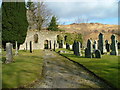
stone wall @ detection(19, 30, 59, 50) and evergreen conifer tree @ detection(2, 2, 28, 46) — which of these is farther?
stone wall @ detection(19, 30, 59, 50)

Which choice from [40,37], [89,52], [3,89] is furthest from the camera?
[40,37]

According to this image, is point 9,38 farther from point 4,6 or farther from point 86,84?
point 86,84

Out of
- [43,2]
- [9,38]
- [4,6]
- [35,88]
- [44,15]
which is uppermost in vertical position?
[43,2]

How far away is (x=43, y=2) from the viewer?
41094 mm

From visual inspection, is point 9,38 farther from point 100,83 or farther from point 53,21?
point 53,21

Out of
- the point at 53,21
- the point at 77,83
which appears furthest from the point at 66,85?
the point at 53,21

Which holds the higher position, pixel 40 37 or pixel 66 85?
pixel 40 37

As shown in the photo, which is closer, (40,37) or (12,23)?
(12,23)

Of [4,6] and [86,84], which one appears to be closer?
[86,84]

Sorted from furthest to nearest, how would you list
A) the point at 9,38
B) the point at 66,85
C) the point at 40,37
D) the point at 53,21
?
1. the point at 53,21
2. the point at 40,37
3. the point at 9,38
4. the point at 66,85

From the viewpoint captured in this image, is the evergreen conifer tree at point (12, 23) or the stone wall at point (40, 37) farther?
the stone wall at point (40, 37)

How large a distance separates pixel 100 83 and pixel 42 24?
3679 cm

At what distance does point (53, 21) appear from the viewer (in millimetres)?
44656

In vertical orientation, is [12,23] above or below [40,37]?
above
